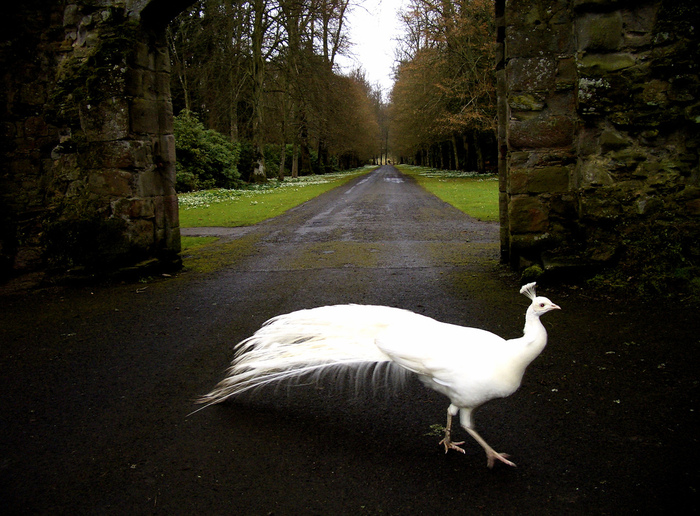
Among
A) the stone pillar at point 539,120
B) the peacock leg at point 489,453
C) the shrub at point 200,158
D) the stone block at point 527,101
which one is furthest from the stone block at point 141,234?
the shrub at point 200,158

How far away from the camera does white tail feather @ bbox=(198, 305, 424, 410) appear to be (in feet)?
9.81

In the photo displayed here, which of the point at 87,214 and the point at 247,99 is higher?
the point at 247,99

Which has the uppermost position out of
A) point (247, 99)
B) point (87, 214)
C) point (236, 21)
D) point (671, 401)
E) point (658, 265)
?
point (236, 21)

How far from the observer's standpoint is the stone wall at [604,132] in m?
6.06

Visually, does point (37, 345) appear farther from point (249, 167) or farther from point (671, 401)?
point (249, 167)

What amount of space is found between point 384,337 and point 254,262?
264 inches

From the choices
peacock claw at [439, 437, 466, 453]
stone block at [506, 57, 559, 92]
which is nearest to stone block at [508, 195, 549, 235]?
stone block at [506, 57, 559, 92]

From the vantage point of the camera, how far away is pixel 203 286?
24.6 feet

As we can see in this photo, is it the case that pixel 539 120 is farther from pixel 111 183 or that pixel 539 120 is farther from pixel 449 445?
pixel 111 183

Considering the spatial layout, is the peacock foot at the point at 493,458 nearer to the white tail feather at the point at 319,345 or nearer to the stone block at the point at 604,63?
the white tail feather at the point at 319,345

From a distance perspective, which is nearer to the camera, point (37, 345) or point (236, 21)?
point (37, 345)

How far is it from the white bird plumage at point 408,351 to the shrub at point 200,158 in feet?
75.1

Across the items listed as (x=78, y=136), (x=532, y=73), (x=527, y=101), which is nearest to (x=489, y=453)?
(x=527, y=101)

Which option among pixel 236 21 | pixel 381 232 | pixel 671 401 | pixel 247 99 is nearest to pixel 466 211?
pixel 381 232
